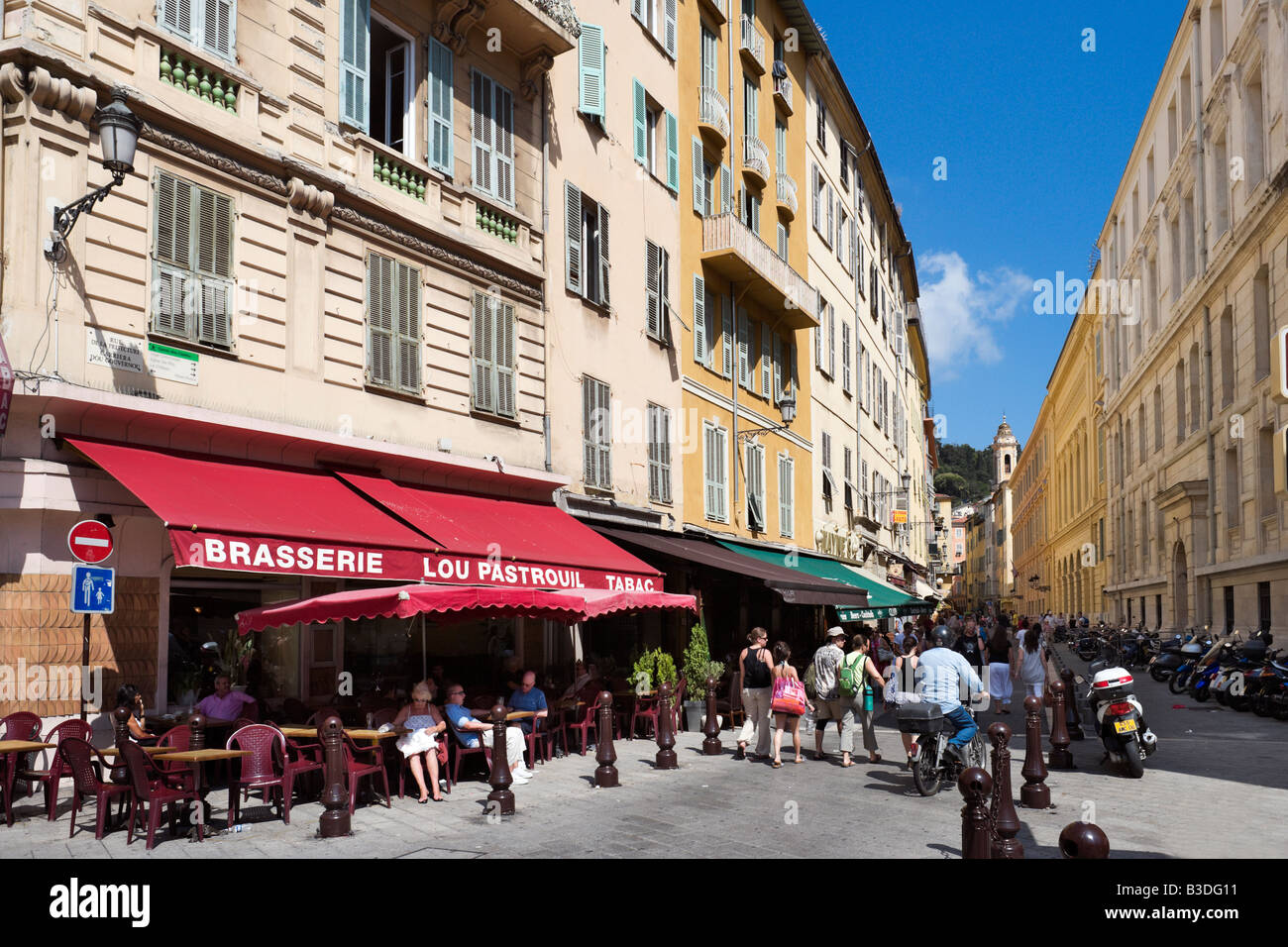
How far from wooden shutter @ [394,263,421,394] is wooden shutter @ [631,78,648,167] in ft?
24.5

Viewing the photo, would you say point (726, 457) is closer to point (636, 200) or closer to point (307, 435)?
point (636, 200)

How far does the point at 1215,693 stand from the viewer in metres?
20.4

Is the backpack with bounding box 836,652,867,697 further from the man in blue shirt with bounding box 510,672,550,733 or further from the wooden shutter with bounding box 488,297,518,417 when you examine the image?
the wooden shutter with bounding box 488,297,518,417

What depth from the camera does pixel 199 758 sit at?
857 centimetres

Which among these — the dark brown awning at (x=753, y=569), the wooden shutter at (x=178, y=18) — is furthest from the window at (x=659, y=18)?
the wooden shutter at (x=178, y=18)

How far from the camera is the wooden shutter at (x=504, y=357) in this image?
15.9m

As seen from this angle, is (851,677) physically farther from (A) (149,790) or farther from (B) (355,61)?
(B) (355,61)

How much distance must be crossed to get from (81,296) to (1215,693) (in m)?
19.5

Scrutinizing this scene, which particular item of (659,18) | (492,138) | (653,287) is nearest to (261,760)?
(492,138)

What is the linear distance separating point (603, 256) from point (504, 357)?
374 cm

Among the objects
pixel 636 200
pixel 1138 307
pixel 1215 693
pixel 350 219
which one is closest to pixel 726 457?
pixel 636 200

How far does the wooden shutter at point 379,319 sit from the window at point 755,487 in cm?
1200

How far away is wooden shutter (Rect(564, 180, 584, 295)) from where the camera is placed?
58.1 ft

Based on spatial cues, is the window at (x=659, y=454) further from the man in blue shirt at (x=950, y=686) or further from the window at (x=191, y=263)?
the window at (x=191, y=263)
